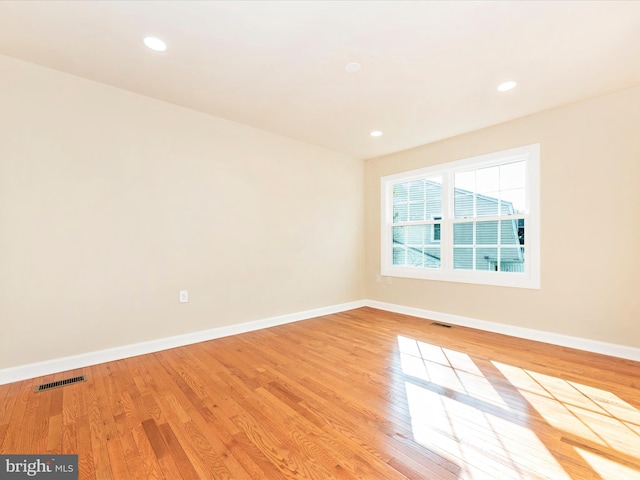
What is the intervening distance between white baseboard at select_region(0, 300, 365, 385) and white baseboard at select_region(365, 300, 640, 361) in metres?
1.71

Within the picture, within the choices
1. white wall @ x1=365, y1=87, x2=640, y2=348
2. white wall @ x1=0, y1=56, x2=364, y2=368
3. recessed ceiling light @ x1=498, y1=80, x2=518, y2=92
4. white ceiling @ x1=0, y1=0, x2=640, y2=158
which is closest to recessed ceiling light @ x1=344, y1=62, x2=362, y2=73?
white ceiling @ x1=0, y1=0, x2=640, y2=158

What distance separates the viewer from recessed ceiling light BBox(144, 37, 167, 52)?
2.17m

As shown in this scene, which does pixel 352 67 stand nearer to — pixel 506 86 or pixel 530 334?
pixel 506 86

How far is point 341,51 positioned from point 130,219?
247 cm

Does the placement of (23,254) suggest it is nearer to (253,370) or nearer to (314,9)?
(253,370)

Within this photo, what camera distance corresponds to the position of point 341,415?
192cm

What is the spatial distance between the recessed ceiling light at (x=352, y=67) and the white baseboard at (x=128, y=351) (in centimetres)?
301

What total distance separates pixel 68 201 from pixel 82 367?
4.87 feet

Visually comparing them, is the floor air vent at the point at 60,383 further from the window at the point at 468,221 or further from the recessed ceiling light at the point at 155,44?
the window at the point at 468,221

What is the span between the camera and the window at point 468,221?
353 centimetres

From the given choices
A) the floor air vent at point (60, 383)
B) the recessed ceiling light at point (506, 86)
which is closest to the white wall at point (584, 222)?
the recessed ceiling light at point (506, 86)

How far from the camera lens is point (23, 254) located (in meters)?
2.47

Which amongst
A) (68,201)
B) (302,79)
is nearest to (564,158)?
(302,79)

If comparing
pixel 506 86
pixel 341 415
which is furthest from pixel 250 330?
pixel 506 86
